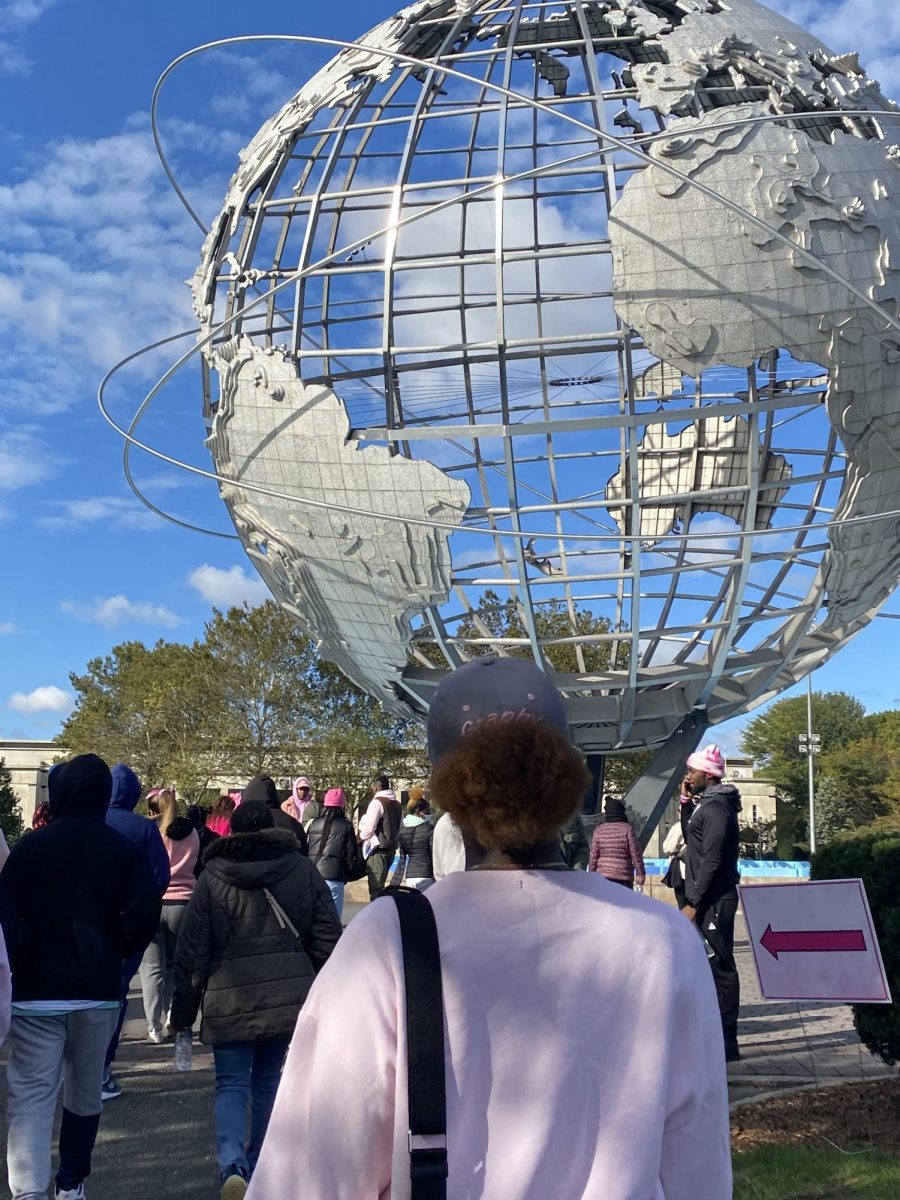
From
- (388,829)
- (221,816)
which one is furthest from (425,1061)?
(388,829)

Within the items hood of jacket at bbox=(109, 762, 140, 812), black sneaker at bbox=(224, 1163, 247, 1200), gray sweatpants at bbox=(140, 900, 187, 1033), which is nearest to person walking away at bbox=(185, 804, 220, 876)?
gray sweatpants at bbox=(140, 900, 187, 1033)

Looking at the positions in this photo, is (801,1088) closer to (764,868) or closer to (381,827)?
(381,827)

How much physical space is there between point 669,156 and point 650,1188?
6028mm

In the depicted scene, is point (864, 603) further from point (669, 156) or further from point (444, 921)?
point (444, 921)

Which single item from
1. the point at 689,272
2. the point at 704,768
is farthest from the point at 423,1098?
the point at 704,768

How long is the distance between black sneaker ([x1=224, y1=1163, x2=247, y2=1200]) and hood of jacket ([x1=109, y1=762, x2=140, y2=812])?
2632 millimetres

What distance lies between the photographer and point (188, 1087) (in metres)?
7.07

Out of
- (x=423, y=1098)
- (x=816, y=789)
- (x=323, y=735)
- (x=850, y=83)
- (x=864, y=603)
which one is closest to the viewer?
(x=423, y=1098)

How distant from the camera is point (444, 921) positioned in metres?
1.62

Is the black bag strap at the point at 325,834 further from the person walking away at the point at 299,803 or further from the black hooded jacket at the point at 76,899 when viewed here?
the black hooded jacket at the point at 76,899

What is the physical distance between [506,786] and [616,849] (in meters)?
7.14

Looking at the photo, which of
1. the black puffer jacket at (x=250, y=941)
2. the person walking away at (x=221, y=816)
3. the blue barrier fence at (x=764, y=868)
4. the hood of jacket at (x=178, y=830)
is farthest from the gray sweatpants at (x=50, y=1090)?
the blue barrier fence at (x=764, y=868)

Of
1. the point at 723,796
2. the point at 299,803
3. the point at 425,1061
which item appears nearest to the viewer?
the point at 425,1061

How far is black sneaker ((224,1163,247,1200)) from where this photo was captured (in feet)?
14.3
